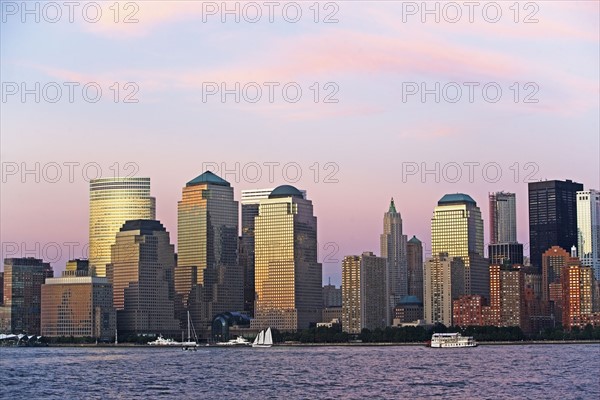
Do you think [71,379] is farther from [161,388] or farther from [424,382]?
[424,382]

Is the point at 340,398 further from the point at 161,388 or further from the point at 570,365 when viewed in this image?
the point at 570,365

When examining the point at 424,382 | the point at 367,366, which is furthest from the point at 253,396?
the point at 367,366

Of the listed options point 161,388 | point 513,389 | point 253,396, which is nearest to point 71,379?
point 161,388

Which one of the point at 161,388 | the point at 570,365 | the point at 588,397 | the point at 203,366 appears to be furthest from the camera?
the point at 203,366

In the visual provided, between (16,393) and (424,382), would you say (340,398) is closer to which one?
(424,382)

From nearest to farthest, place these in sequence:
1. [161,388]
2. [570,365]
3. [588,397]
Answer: [588,397] → [161,388] → [570,365]

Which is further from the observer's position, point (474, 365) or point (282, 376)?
point (474, 365)

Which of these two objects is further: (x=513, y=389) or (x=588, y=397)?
(x=513, y=389)

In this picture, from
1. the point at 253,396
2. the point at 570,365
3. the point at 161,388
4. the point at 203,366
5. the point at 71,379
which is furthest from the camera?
the point at 203,366

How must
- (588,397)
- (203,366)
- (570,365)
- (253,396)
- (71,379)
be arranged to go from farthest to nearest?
(203,366) < (570,365) < (71,379) < (253,396) < (588,397)
